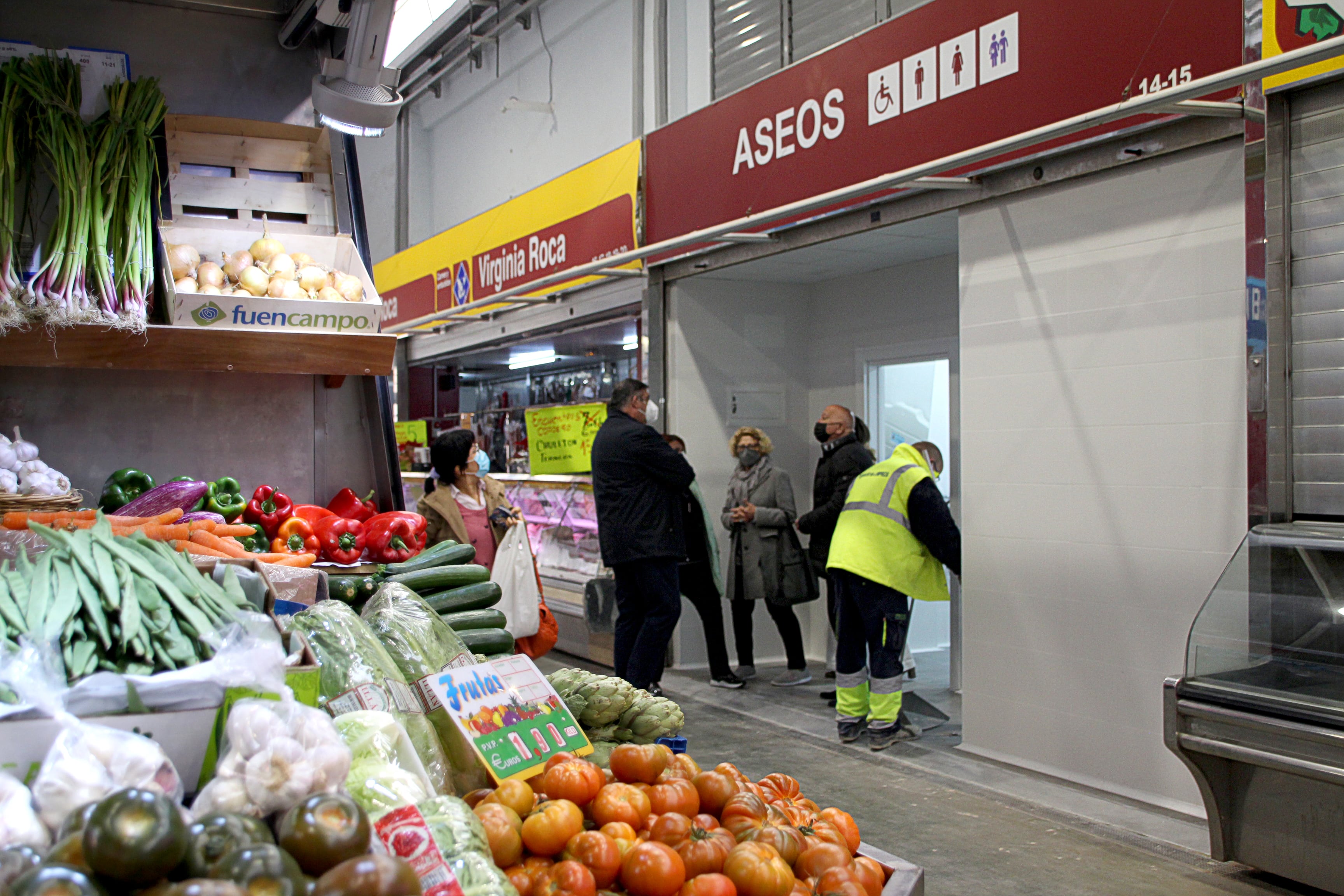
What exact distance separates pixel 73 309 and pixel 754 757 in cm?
382

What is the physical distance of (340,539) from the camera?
12.6 feet

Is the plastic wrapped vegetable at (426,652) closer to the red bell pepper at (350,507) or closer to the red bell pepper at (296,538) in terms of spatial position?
the red bell pepper at (296,538)

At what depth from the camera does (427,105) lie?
43.2 feet

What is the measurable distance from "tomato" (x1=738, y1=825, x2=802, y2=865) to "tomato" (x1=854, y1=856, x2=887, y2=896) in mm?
122

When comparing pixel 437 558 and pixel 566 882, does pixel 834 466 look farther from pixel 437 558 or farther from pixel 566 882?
pixel 566 882

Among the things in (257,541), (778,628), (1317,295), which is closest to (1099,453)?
(1317,295)

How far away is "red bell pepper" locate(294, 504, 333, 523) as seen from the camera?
155 inches

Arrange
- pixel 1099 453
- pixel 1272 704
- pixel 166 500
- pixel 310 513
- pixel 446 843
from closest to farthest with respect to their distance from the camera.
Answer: pixel 446 843 → pixel 1272 704 → pixel 166 500 → pixel 310 513 → pixel 1099 453

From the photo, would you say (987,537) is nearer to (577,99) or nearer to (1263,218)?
(1263,218)

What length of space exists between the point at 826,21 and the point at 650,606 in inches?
144

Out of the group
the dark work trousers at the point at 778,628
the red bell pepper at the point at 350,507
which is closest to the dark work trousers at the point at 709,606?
the dark work trousers at the point at 778,628

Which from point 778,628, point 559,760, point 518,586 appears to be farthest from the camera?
point 778,628

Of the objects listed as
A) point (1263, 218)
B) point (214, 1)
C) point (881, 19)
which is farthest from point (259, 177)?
point (1263, 218)

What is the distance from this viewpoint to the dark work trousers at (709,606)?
726 centimetres
